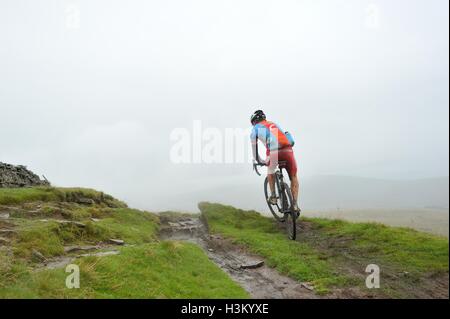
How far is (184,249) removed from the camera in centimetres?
1478

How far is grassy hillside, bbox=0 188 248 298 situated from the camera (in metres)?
9.23

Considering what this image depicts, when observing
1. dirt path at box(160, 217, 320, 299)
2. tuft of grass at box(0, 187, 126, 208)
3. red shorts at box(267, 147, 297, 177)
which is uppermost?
red shorts at box(267, 147, 297, 177)

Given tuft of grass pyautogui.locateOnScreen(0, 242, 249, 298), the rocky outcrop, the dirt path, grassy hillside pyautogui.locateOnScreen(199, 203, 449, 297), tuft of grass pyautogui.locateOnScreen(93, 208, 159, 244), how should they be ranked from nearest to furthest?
tuft of grass pyautogui.locateOnScreen(0, 242, 249, 298) < the dirt path < grassy hillside pyautogui.locateOnScreen(199, 203, 449, 297) < tuft of grass pyautogui.locateOnScreen(93, 208, 159, 244) < the rocky outcrop

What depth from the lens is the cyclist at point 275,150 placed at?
16.2 m

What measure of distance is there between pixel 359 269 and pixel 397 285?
63.6 inches

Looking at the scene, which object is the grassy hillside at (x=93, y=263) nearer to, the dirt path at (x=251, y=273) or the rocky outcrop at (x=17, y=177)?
the dirt path at (x=251, y=273)

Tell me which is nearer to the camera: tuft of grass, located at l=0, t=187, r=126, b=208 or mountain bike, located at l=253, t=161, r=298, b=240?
mountain bike, located at l=253, t=161, r=298, b=240

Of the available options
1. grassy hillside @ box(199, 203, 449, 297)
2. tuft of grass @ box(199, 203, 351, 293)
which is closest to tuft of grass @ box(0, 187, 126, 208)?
tuft of grass @ box(199, 203, 351, 293)

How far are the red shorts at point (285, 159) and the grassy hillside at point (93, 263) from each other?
5084 millimetres

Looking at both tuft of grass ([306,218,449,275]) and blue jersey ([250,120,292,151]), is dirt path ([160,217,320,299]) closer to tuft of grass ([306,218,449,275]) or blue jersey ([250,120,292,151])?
tuft of grass ([306,218,449,275])

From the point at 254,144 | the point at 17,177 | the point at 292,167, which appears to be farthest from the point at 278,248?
the point at 17,177

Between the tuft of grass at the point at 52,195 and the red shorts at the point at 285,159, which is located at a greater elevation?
the red shorts at the point at 285,159

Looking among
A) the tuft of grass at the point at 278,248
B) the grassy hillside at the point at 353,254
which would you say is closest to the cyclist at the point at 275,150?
the tuft of grass at the point at 278,248

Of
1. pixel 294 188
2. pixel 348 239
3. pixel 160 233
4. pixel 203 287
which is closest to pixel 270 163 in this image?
pixel 294 188
